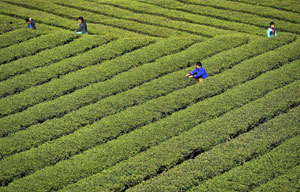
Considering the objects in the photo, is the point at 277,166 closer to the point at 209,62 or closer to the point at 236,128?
the point at 236,128

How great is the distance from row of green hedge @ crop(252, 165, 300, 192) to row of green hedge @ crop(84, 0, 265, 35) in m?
15.6

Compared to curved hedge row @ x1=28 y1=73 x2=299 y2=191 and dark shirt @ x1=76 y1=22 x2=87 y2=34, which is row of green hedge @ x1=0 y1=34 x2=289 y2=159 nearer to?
curved hedge row @ x1=28 y1=73 x2=299 y2=191

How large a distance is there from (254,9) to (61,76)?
57.2 feet

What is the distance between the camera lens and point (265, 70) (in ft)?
77.3

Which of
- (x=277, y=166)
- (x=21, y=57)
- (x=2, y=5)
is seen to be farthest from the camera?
(x=2, y=5)

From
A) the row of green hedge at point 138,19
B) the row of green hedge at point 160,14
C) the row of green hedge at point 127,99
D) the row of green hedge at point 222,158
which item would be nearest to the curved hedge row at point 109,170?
the row of green hedge at point 222,158

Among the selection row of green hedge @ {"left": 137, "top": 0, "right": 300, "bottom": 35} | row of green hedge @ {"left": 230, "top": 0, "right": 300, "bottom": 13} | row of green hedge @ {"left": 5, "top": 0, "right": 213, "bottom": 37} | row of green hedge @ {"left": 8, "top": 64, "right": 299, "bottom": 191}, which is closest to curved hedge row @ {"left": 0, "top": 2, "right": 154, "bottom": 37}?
row of green hedge @ {"left": 5, "top": 0, "right": 213, "bottom": 37}

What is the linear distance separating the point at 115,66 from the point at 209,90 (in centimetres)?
599

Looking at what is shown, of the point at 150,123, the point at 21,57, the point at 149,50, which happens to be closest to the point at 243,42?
the point at 149,50

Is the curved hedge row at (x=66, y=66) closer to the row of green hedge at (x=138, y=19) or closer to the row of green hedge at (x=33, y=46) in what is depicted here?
the row of green hedge at (x=33, y=46)

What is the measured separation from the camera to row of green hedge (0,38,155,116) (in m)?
21.8

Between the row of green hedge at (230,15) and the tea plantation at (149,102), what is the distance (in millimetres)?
147

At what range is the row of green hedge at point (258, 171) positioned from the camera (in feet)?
50.4

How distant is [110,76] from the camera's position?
23.8m
